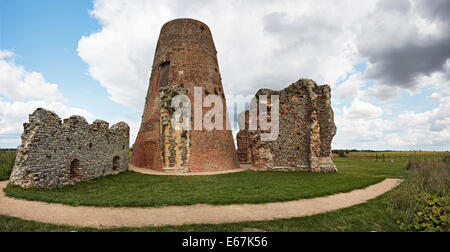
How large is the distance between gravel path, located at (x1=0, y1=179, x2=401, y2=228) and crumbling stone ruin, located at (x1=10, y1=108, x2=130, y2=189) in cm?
187

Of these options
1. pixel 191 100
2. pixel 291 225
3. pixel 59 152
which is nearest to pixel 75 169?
pixel 59 152

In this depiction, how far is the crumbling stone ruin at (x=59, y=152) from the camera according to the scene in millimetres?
9723

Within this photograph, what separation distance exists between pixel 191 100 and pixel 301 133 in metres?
9.43

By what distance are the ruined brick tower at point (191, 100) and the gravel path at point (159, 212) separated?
378 inches

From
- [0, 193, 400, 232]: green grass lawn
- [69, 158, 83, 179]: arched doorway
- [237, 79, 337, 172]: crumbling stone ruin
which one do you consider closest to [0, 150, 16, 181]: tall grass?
[69, 158, 83, 179]: arched doorway

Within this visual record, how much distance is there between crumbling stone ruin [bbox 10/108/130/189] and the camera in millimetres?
9723

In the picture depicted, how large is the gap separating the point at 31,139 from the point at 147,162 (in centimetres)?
988

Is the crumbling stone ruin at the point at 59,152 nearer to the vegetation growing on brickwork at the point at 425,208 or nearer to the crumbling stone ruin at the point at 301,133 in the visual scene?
the crumbling stone ruin at the point at 301,133

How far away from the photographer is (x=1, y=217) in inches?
238

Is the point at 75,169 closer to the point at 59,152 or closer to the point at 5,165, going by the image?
the point at 59,152

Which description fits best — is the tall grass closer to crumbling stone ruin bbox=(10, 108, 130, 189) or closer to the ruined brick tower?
crumbling stone ruin bbox=(10, 108, 130, 189)

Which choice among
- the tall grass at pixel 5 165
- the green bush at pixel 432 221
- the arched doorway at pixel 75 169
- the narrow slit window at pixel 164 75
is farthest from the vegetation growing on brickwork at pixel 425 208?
the tall grass at pixel 5 165

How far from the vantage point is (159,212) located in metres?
6.70

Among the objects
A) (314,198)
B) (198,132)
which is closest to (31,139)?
(198,132)
